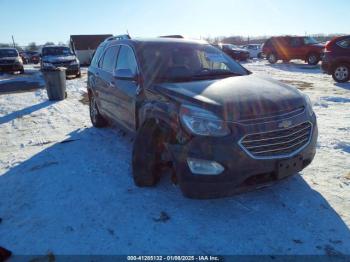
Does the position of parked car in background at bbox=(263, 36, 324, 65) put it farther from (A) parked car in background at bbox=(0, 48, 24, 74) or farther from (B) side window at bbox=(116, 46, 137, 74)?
(B) side window at bbox=(116, 46, 137, 74)

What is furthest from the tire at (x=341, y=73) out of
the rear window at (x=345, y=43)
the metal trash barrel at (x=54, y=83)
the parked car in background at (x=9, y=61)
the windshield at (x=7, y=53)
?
the windshield at (x=7, y=53)

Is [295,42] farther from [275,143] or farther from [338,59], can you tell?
[275,143]

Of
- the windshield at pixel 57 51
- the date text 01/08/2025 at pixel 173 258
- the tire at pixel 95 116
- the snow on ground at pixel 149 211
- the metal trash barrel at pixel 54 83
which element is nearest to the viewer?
the date text 01/08/2025 at pixel 173 258

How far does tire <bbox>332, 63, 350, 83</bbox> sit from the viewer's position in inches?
469

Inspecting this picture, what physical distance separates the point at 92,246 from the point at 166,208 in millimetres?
887

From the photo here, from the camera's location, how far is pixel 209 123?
2.98 m

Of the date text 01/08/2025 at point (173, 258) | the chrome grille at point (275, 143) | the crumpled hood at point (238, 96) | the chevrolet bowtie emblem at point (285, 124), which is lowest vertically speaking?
the date text 01/08/2025 at point (173, 258)

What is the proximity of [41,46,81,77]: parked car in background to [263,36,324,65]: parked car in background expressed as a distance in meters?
14.4

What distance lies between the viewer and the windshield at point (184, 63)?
13.2ft

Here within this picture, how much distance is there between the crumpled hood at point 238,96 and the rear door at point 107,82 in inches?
65.6

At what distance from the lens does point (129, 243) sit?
2895mm

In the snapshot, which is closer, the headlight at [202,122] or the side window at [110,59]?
the headlight at [202,122]

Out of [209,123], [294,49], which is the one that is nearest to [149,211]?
[209,123]

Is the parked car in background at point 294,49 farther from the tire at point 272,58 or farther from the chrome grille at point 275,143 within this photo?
the chrome grille at point 275,143
